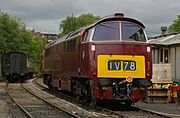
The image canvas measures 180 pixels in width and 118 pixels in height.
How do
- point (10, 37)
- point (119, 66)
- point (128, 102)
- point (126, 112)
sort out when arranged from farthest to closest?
1. point (10, 37)
2. point (128, 102)
3. point (119, 66)
4. point (126, 112)

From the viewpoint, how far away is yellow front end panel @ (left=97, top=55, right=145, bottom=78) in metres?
16.1

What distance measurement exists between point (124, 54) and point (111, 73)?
2.90 feet

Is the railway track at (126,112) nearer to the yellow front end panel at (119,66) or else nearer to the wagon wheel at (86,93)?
the wagon wheel at (86,93)

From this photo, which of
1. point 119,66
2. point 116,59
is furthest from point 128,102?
point 116,59

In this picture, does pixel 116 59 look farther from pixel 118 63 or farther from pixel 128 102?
pixel 128 102

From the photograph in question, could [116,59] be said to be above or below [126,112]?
above

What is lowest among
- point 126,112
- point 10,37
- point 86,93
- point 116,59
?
point 126,112

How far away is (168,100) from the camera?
20031 millimetres

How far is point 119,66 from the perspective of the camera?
1619cm

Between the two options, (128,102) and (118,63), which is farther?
(128,102)

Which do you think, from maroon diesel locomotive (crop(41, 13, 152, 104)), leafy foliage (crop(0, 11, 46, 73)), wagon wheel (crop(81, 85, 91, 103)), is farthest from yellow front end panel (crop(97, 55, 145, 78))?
leafy foliage (crop(0, 11, 46, 73))

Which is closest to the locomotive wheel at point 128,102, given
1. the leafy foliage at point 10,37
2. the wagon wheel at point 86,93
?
the wagon wheel at point 86,93

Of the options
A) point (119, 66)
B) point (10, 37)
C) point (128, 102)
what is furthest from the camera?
point (10, 37)

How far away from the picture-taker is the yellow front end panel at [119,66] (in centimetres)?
1609
